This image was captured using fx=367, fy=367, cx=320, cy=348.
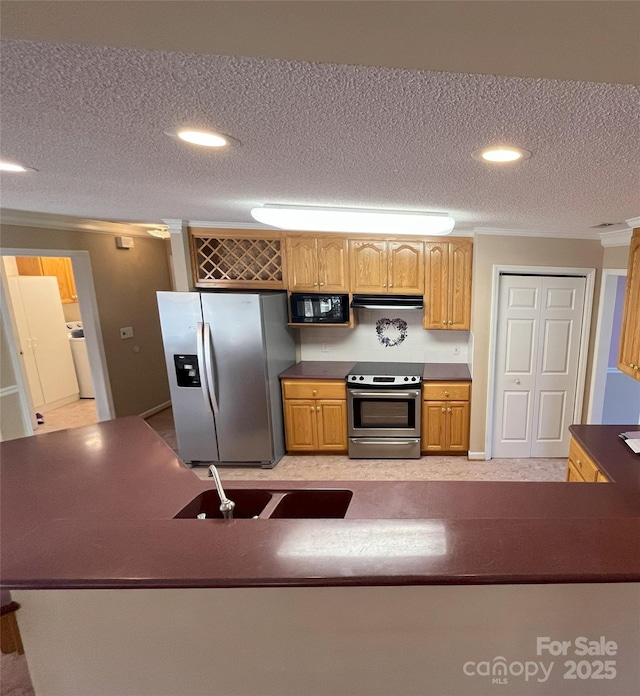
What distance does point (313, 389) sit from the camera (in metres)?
3.62

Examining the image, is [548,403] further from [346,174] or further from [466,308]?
[346,174]

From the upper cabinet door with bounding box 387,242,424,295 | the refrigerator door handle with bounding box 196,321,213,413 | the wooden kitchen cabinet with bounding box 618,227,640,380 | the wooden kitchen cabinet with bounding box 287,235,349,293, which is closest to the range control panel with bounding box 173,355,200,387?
the refrigerator door handle with bounding box 196,321,213,413

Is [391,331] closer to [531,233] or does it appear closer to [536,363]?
[536,363]

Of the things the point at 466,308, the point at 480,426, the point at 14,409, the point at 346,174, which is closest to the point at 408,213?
the point at 346,174

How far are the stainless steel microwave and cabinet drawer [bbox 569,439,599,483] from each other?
2.11 m

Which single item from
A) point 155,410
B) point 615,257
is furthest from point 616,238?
point 155,410

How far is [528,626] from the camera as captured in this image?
0.92 metres

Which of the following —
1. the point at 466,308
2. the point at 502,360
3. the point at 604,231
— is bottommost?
the point at 502,360

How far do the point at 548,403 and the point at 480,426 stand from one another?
26.2 inches

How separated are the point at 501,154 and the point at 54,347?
6064mm

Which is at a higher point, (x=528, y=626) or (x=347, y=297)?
(x=347, y=297)

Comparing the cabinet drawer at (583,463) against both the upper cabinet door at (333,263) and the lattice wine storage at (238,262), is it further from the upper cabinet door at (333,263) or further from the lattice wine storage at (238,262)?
the lattice wine storage at (238,262)

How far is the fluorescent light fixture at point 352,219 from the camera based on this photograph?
2.04 metres

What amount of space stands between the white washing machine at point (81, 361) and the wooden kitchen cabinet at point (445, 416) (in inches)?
192
